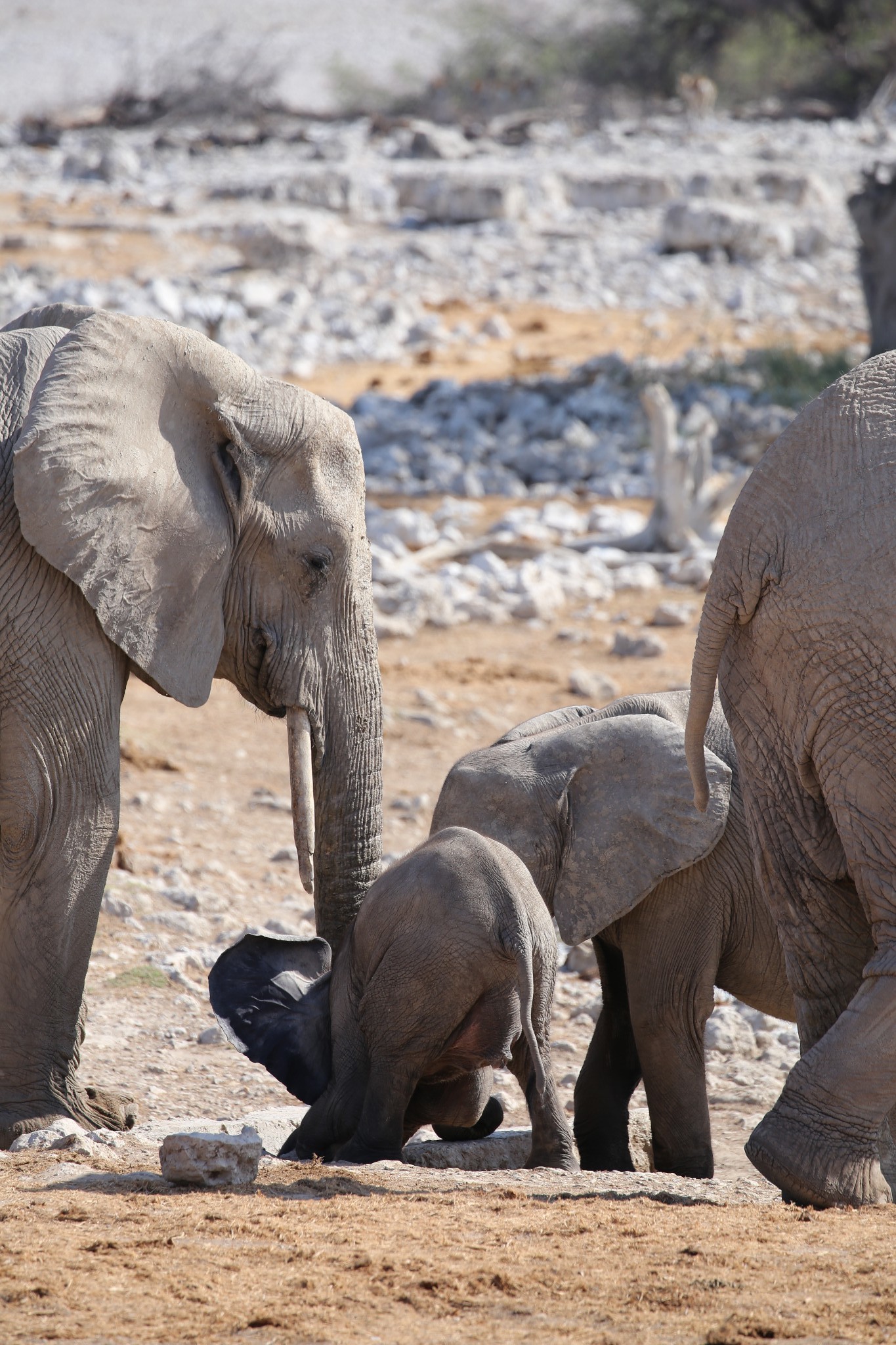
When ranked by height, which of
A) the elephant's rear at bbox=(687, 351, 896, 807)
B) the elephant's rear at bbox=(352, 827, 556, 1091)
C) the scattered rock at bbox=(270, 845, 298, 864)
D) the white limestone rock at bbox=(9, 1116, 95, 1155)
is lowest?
the scattered rock at bbox=(270, 845, 298, 864)

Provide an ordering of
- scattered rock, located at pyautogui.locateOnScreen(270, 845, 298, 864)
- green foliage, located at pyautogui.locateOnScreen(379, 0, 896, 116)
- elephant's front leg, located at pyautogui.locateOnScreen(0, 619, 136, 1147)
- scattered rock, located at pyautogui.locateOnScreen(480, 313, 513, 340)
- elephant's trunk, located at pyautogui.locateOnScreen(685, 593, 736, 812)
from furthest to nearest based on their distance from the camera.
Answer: green foliage, located at pyautogui.locateOnScreen(379, 0, 896, 116)
scattered rock, located at pyautogui.locateOnScreen(480, 313, 513, 340)
scattered rock, located at pyautogui.locateOnScreen(270, 845, 298, 864)
elephant's front leg, located at pyautogui.locateOnScreen(0, 619, 136, 1147)
elephant's trunk, located at pyautogui.locateOnScreen(685, 593, 736, 812)

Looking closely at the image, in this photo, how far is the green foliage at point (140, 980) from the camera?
5.18 m

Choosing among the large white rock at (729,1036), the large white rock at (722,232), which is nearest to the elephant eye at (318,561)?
the large white rock at (729,1036)

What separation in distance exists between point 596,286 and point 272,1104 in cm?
1607

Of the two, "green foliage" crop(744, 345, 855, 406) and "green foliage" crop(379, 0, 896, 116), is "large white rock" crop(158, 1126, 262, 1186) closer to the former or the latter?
"green foliage" crop(744, 345, 855, 406)

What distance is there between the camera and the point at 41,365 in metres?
3.97

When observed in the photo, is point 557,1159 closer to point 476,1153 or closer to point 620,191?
point 476,1153

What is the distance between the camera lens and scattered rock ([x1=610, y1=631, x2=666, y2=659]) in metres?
9.38

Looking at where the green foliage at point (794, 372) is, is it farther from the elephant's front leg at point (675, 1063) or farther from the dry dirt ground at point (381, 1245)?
the elephant's front leg at point (675, 1063)

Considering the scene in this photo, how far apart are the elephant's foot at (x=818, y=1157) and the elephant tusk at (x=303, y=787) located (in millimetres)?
1339

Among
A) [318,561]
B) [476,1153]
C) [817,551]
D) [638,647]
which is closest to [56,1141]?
[476,1153]

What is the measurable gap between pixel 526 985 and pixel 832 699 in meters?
1.03

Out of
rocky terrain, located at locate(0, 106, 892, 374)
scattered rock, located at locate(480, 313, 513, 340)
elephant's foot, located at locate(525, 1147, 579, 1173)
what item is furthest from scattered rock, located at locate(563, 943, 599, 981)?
scattered rock, located at locate(480, 313, 513, 340)

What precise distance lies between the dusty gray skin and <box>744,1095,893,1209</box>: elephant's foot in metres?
0.88
